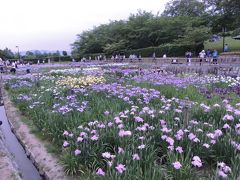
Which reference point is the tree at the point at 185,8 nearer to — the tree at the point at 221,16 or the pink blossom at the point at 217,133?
the tree at the point at 221,16

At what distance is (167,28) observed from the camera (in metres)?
42.0

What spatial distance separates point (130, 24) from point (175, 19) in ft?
31.6

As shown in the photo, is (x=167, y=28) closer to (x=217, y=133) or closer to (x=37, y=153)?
(x=37, y=153)

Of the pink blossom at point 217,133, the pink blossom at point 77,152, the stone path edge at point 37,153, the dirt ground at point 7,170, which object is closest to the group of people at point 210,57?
the stone path edge at point 37,153

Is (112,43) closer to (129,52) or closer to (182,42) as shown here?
(129,52)

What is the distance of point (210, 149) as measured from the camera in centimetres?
421

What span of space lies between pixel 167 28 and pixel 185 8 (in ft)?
29.4

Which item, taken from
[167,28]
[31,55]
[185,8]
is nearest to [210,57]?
[167,28]

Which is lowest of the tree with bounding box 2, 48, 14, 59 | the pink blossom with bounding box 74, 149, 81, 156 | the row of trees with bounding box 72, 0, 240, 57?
the pink blossom with bounding box 74, 149, 81, 156

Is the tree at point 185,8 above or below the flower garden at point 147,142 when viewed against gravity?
above

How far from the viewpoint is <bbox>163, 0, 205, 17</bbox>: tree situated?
46338 millimetres

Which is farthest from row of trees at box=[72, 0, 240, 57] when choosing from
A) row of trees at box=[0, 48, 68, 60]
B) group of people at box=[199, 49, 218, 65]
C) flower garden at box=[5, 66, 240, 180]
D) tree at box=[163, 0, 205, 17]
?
flower garden at box=[5, 66, 240, 180]

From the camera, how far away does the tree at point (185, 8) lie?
46.3 m

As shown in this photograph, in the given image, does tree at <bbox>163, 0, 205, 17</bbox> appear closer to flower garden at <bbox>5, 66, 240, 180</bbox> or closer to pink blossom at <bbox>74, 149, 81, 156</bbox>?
flower garden at <bbox>5, 66, 240, 180</bbox>
